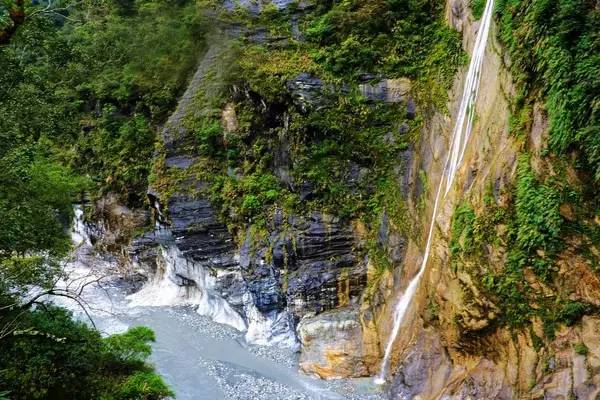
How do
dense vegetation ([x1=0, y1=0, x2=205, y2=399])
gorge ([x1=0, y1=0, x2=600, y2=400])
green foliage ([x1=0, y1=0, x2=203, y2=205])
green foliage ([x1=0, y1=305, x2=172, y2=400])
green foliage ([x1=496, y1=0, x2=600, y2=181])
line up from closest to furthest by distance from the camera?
green foliage ([x1=496, y1=0, x2=600, y2=181]) → gorge ([x1=0, y1=0, x2=600, y2=400]) → green foliage ([x1=0, y1=305, x2=172, y2=400]) → dense vegetation ([x1=0, y1=0, x2=205, y2=399]) → green foliage ([x1=0, y1=0, x2=203, y2=205])

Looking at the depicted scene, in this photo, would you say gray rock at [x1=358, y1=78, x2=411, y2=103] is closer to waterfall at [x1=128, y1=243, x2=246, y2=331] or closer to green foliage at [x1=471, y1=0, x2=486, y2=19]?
green foliage at [x1=471, y1=0, x2=486, y2=19]

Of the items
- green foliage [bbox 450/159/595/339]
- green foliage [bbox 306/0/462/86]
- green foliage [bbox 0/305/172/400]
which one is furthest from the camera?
green foliage [bbox 306/0/462/86]

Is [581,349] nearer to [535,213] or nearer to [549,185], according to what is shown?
[535,213]

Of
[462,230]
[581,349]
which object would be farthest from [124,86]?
[581,349]

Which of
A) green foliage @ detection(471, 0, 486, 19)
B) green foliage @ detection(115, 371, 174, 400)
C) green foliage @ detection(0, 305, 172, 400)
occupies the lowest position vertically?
green foliage @ detection(115, 371, 174, 400)

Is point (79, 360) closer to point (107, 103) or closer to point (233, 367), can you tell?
point (233, 367)

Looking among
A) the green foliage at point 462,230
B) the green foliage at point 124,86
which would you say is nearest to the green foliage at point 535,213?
the green foliage at point 462,230

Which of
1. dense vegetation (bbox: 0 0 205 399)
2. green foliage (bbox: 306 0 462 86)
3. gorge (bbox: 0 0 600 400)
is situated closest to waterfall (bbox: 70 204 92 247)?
gorge (bbox: 0 0 600 400)
